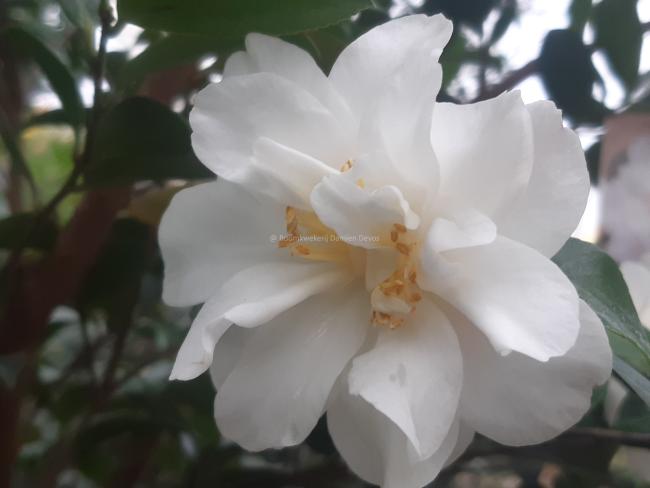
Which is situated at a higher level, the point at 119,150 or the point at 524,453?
the point at 119,150

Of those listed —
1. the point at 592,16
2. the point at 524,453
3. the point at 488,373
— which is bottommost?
the point at 524,453

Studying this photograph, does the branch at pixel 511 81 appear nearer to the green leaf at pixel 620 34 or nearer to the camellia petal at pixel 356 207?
the green leaf at pixel 620 34

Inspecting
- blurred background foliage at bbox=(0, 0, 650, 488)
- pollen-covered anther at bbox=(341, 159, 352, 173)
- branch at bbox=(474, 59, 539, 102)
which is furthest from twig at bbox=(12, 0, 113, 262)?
branch at bbox=(474, 59, 539, 102)

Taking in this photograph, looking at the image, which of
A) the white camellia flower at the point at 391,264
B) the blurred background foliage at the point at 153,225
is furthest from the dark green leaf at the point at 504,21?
the white camellia flower at the point at 391,264

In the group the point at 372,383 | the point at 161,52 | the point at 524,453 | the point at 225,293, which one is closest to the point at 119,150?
the point at 161,52

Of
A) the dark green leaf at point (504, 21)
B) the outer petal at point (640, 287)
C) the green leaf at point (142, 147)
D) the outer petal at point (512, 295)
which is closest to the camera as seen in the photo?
the outer petal at point (512, 295)

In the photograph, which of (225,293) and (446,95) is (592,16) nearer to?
(446,95)
